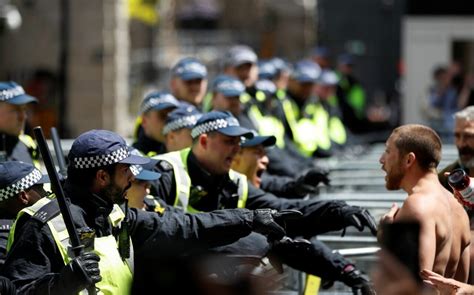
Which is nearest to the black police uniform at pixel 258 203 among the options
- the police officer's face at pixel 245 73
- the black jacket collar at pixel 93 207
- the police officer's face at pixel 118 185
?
the police officer's face at pixel 118 185

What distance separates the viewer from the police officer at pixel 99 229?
6.10 metres

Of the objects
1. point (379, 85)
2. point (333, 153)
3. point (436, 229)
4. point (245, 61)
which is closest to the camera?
point (436, 229)

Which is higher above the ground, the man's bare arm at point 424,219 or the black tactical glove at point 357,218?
the man's bare arm at point 424,219

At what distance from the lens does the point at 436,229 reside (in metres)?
6.57

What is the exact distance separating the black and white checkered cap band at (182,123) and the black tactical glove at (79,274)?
3691 millimetres

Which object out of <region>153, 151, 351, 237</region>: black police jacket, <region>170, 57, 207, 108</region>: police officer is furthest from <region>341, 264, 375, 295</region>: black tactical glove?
<region>170, 57, 207, 108</region>: police officer

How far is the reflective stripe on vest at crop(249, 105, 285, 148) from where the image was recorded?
12.8m

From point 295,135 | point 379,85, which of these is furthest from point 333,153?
point 379,85

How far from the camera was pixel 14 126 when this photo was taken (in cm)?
991

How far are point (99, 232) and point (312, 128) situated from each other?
29.2 feet

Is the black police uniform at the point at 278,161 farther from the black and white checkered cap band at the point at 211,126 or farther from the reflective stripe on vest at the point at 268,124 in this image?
the black and white checkered cap band at the point at 211,126

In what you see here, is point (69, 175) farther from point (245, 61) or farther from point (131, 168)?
point (245, 61)

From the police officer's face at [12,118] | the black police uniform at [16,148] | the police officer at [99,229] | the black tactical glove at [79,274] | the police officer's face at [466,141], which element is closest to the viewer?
the black tactical glove at [79,274]

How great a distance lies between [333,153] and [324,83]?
9.42ft
